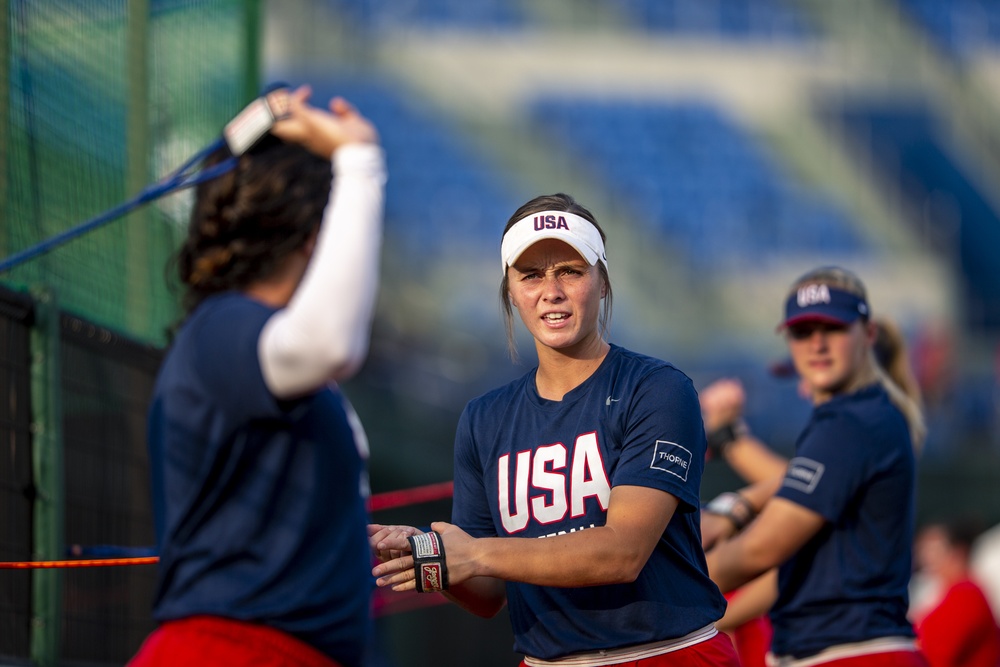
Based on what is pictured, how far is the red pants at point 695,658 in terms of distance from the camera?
3.18 m

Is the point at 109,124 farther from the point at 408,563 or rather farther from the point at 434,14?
the point at 434,14

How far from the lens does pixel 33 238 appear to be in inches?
164

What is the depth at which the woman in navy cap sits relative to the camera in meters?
4.16

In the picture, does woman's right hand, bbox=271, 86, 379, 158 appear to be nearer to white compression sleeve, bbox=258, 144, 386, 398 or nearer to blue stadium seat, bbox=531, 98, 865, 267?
white compression sleeve, bbox=258, 144, 386, 398

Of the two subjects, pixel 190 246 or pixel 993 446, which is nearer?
pixel 190 246

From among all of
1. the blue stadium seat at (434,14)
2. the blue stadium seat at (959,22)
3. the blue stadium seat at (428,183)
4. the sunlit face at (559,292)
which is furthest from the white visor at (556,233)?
the blue stadium seat at (959,22)

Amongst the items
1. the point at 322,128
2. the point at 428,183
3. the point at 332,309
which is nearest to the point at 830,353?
the point at 322,128

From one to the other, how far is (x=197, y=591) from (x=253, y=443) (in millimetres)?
288

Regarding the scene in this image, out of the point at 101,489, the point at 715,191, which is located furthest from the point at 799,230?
the point at 101,489

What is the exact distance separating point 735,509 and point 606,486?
5.25ft

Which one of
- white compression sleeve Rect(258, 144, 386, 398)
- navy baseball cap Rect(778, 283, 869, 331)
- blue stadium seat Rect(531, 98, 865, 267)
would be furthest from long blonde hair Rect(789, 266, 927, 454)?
blue stadium seat Rect(531, 98, 865, 267)

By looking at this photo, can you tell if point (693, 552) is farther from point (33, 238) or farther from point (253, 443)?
point (33, 238)

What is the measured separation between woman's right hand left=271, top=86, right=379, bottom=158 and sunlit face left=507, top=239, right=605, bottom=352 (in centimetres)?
86

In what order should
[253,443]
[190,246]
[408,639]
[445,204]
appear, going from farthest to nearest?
[445,204], [408,639], [190,246], [253,443]
